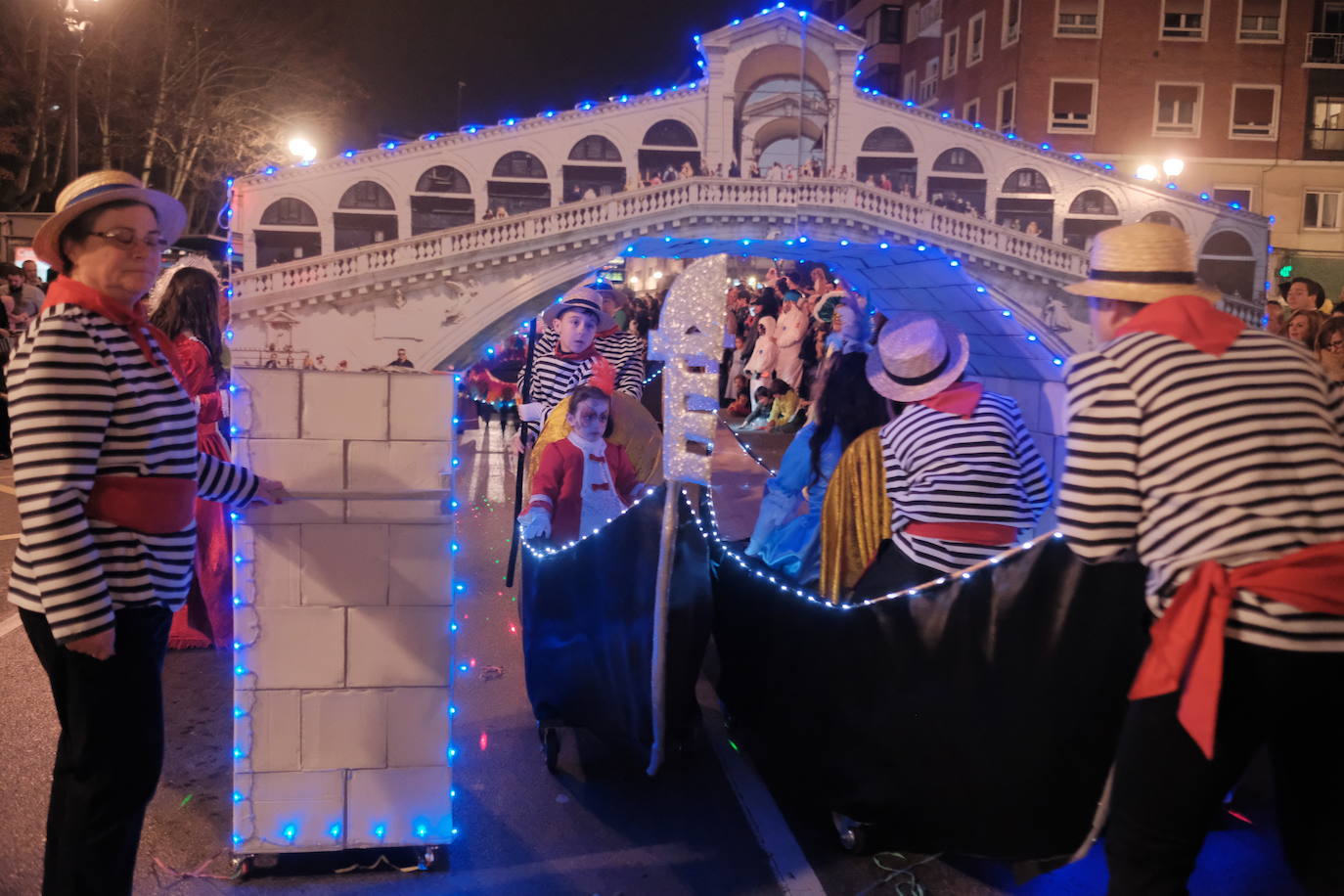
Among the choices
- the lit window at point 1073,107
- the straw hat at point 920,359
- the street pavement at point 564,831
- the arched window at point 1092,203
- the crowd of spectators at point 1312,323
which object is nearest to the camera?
the street pavement at point 564,831

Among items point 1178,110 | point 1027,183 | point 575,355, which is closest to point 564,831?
point 575,355

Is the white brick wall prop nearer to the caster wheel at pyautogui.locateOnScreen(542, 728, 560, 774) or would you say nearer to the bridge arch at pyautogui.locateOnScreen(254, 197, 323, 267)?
the caster wheel at pyautogui.locateOnScreen(542, 728, 560, 774)

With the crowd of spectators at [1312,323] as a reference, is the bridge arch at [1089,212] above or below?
above

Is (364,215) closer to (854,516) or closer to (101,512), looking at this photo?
(854,516)

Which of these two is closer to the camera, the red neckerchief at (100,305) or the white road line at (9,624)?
the red neckerchief at (100,305)

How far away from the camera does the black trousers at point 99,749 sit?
8.36ft

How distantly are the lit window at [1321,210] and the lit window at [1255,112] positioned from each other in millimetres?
2102

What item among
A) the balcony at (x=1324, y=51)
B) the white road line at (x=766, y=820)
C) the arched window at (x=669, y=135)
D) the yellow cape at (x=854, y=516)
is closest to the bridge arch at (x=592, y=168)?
the arched window at (x=669, y=135)

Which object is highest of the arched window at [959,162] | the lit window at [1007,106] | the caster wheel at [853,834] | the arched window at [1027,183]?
the lit window at [1007,106]

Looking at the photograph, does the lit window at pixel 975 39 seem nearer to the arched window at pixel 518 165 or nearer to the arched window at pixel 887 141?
the arched window at pixel 887 141

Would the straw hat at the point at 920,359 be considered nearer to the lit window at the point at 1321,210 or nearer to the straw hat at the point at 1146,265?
the straw hat at the point at 1146,265

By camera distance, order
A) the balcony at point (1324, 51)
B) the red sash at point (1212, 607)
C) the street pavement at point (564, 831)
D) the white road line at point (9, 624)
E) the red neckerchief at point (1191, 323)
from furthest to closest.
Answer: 1. the balcony at point (1324, 51)
2. the white road line at point (9, 624)
3. the street pavement at point (564, 831)
4. the red neckerchief at point (1191, 323)
5. the red sash at point (1212, 607)

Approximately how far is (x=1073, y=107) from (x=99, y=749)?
3121 cm

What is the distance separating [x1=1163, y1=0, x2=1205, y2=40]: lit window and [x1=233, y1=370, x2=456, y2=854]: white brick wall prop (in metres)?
31.9
